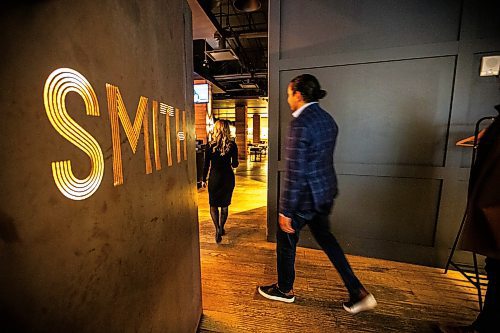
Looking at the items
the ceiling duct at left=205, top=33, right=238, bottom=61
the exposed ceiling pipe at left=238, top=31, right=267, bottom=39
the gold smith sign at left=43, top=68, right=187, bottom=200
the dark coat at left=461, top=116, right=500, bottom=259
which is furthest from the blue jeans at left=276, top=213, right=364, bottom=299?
the exposed ceiling pipe at left=238, top=31, right=267, bottom=39

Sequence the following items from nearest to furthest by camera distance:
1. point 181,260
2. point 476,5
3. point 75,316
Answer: point 75,316
point 181,260
point 476,5

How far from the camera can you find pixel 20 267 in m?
0.46

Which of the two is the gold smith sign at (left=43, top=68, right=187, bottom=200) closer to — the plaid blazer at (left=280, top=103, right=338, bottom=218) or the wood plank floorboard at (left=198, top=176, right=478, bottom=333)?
the plaid blazer at (left=280, top=103, right=338, bottom=218)

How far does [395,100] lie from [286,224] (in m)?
1.89

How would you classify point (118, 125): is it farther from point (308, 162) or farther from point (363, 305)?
point (363, 305)

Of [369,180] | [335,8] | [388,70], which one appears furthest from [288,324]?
[335,8]

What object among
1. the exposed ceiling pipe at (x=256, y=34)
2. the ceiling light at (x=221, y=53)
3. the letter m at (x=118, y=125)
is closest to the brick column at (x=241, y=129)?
the ceiling light at (x=221, y=53)

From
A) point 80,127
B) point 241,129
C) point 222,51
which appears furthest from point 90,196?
point 241,129

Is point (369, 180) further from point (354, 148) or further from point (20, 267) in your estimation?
point (20, 267)

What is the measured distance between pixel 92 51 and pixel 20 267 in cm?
55

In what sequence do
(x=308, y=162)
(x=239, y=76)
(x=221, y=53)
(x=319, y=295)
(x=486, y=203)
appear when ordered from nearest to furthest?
(x=486, y=203) → (x=308, y=162) → (x=319, y=295) → (x=221, y=53) → (x=239, y=76)

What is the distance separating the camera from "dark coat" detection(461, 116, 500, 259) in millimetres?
1304

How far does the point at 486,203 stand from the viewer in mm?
1337

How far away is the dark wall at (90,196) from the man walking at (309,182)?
0.82 metres
